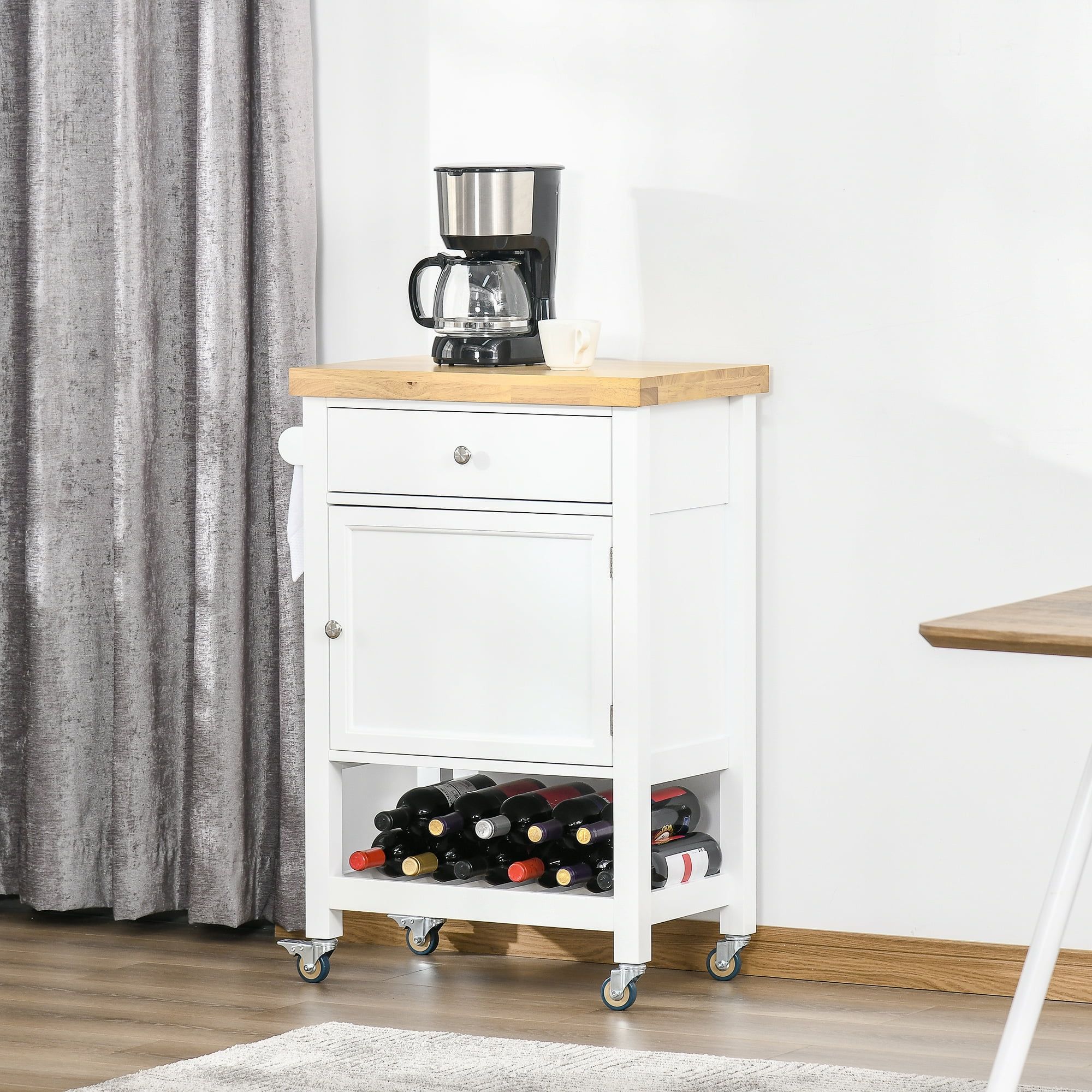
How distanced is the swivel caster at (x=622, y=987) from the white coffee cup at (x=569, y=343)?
88 centimetres

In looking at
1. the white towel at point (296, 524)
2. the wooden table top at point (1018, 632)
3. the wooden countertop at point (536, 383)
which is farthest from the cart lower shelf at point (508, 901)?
the wooden table top at point (1018, 632)

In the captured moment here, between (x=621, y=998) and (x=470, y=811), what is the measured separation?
370 millimetres

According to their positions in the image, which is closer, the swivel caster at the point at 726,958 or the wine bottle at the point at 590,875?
the wine bottle at the point at 590,875

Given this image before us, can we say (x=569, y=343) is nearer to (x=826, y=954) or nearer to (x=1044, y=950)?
(x=826, y=954)

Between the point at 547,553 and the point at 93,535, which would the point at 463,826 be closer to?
the point at 547,553

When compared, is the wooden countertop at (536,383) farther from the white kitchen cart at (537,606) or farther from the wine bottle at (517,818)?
the wine bottle at (517,818)

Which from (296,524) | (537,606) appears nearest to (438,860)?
(537,606)

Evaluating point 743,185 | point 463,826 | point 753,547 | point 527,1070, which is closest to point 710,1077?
point 527,1070

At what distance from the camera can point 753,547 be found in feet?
9.59

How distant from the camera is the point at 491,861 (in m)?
2.86

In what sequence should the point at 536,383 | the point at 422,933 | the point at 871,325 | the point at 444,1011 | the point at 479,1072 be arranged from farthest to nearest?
1. the point at 422,933
2. the point at 871,325
3. the point at 444,1011
4. the point at 536,383
5. the point at 479,1072

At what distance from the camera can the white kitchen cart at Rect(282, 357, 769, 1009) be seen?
2664 mm

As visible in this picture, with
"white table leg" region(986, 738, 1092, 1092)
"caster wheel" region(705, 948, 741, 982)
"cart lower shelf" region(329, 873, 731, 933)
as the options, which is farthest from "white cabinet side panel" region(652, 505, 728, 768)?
"white table leg" region(986, 738, 1092, 1092)

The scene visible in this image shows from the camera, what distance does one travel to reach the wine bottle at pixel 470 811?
285 cm
